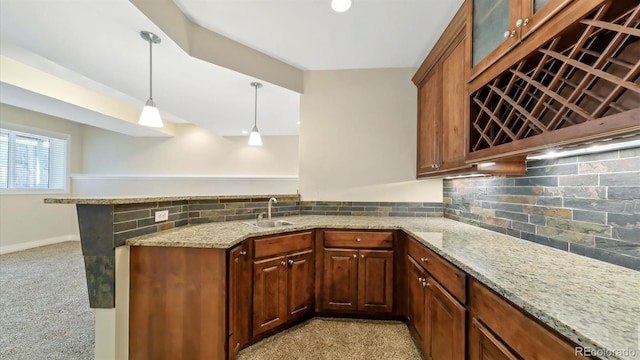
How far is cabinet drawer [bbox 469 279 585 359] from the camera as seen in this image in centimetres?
70

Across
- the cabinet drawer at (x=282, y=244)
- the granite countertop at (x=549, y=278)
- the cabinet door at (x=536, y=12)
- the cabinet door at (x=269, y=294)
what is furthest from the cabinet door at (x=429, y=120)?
the cabinet door at (x=269, y=294)

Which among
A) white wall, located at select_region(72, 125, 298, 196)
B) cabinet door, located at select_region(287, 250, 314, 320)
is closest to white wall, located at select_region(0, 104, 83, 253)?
white wall, located at select_region(72, 125, 298, 196)

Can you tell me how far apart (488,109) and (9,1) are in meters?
3.15

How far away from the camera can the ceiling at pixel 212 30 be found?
5.94 feet

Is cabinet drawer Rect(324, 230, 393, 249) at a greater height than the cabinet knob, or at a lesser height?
lesser

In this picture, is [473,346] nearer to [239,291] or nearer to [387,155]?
[239,291]

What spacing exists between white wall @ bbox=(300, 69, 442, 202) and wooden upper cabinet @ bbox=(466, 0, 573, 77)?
1.36 m

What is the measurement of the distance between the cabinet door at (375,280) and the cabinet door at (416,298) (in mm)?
204

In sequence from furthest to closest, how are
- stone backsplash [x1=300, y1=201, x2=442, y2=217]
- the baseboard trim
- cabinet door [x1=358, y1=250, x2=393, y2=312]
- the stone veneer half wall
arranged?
the baseboard trim
stone backsplash [x1=300, y1=201, x2=442, y2=217]
cabinet door [x1=358, y1=250, x2=393, y2=312]
the stone veneer half wall

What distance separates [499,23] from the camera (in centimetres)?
124

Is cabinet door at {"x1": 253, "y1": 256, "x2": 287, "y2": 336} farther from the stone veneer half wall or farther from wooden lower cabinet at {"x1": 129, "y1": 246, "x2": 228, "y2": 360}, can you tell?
the stone veneer half wall

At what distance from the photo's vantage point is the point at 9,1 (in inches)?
64.8

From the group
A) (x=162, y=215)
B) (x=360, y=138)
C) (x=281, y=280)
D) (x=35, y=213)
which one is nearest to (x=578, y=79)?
(x=360, y=138)

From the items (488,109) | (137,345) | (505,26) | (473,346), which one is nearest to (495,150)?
(488,109)
